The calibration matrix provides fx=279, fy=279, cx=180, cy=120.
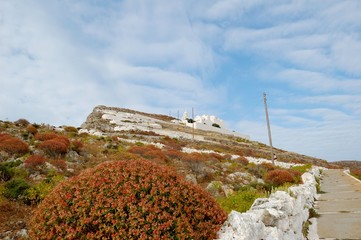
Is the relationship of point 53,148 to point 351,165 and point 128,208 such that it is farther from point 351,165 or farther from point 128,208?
point 351,165

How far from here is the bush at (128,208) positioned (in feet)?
12.5

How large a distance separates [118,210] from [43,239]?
3.95ft

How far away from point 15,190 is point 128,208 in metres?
6.90

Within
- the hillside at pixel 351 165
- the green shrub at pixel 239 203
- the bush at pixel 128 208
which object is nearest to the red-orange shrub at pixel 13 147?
the green shrub at pixel 239 203

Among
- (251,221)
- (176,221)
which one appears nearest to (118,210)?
(176,221)

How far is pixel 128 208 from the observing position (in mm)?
3980

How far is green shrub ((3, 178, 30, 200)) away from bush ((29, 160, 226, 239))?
17.7ft

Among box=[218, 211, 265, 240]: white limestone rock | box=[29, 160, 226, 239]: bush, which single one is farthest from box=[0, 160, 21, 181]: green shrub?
box=[218, 211, 265, 240]: white limestone rock

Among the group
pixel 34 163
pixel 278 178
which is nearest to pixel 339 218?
pixel 278 178

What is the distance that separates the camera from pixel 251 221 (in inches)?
174

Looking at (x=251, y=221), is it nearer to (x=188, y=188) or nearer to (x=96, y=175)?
(x=188, y=188)

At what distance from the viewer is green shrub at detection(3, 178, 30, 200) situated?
8.87 meters

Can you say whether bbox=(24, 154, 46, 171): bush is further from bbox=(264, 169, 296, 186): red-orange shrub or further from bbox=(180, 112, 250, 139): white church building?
bbox=(180, 112, 250, 139): white church building

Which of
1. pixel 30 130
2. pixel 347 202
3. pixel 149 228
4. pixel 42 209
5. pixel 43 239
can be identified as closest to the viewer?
pixel 149 228
